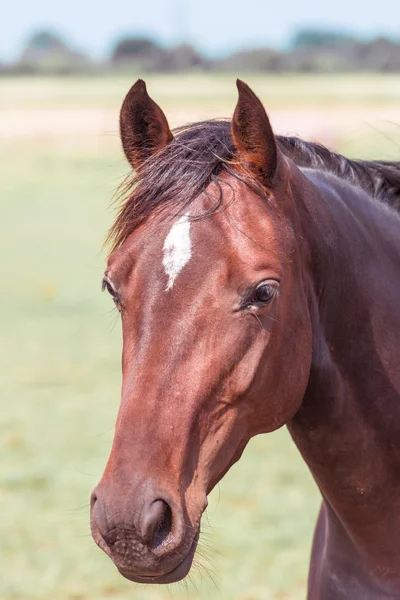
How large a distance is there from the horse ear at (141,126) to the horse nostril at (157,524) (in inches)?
39.8

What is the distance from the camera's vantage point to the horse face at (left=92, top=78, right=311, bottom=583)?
6.73 ft

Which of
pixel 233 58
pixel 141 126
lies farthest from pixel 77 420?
pixel 233 58

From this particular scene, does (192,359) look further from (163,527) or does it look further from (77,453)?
(77,453)

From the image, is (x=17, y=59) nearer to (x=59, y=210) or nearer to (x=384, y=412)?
(x=59, y=210)

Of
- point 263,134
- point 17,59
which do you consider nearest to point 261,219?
point 263,134

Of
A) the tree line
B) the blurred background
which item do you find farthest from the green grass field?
the tree line

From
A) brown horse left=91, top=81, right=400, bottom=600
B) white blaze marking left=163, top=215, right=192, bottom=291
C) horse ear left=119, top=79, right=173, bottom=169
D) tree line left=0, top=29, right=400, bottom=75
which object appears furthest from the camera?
tree line left=0, top=29, right=400, bottom=75

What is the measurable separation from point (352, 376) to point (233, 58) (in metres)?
47.5

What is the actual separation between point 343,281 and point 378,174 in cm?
51

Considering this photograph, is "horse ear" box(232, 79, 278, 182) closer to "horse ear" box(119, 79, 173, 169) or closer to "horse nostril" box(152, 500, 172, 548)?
"horse ear" box(119, 79, 173, 169)

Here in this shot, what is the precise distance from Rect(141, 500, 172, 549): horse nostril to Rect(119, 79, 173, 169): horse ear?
1011 mm

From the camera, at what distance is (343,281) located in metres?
2.60

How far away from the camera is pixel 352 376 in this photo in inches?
102

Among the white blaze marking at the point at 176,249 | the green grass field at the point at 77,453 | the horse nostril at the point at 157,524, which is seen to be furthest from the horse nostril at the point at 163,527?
the white blaze marking at the point at 176,249
